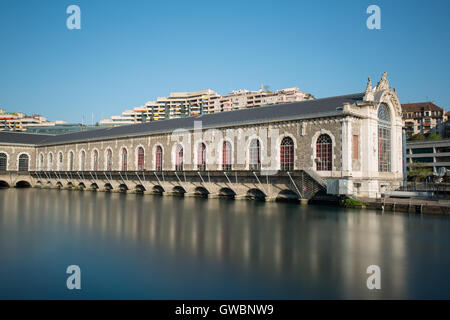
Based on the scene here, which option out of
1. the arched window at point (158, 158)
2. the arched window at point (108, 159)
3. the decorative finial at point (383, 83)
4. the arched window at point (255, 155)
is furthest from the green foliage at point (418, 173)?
the arched window at point (108, 159)

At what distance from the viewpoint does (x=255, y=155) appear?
3462cm

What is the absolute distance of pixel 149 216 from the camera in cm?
2341

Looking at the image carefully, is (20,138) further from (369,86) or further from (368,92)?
(369,86)

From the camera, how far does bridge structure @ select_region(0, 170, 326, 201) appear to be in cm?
2962

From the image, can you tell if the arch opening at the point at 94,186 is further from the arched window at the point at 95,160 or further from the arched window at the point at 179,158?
the arched window at the point at 179,158

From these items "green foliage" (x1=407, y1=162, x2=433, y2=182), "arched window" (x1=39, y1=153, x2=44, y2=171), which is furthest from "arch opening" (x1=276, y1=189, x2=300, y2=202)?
"arched window" (x1=39, y1=153, x2=44, y2=171)

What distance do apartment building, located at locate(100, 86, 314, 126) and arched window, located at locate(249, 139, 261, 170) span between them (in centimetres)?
5437

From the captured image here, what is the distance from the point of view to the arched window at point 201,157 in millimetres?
39062

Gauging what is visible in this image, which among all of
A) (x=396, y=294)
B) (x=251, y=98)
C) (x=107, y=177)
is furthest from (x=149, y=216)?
(x=251, y=98)

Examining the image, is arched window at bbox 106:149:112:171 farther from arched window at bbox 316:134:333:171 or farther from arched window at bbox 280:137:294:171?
arched window at bbox 316:134:333:171

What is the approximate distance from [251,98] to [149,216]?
86.3m

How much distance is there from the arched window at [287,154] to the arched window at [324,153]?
2.43m
